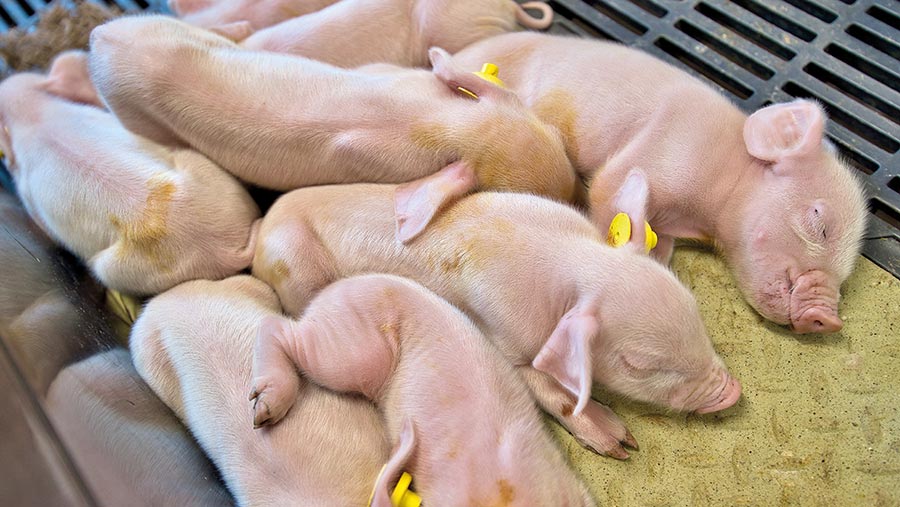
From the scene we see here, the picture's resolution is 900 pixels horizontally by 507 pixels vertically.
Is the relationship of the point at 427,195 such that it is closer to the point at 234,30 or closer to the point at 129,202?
the point at 129,202

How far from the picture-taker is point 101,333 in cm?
209

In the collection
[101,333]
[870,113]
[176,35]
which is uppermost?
[176,35]

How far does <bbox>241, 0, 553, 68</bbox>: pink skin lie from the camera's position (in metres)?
2.54

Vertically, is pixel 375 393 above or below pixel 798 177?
below

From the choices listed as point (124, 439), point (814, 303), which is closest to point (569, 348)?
point (814, 303)

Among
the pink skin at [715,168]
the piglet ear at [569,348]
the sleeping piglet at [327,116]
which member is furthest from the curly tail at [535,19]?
the piglet ear at [569,348]

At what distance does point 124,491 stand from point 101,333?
699 mm

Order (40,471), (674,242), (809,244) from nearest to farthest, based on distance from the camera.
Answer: (40,471) → (809,244) → (674,242)

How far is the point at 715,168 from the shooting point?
2207 mm

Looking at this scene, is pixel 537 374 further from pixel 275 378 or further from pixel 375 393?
pixel 275 378

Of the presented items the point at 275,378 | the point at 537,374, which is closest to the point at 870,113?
the point at 537,374

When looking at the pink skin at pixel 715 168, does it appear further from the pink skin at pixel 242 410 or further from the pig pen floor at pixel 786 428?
the pink skin at pixel 242 410

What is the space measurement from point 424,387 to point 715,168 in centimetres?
113

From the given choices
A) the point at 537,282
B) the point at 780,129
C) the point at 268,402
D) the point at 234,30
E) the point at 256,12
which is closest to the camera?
the point at 268,402
